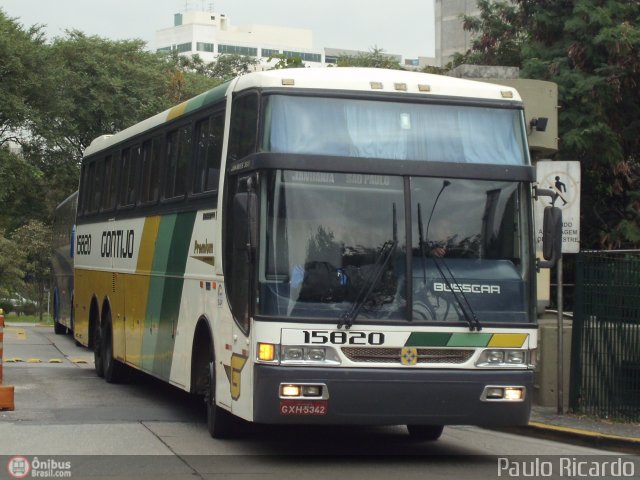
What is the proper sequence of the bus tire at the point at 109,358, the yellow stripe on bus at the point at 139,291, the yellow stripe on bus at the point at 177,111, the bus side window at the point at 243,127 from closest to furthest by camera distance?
1. the bus side window at the point at 243,127
2. the yellow stripe on bus at the point at 177,111
3. the yellow stripe on bus at the point at 139,291
4. the bus tire at the point at 109,358

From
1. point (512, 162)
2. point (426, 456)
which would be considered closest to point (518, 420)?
point (426, 456)

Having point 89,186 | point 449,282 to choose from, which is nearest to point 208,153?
point 449,282

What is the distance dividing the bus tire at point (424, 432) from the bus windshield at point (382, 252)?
2.30 metres

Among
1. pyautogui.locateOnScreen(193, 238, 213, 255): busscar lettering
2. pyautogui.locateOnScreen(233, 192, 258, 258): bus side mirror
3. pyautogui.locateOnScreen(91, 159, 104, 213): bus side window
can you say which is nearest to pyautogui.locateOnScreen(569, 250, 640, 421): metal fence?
pyautogui.locateOnScreen(193, 238, 213, 255): busscar lettering

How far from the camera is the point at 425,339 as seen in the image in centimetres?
995

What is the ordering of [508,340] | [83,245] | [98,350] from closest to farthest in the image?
1. [508,340]
2. [98,350]
3. [83,245]

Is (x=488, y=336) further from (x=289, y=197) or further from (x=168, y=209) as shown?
(x=168, y=209)

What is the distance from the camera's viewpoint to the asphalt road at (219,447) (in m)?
9.93

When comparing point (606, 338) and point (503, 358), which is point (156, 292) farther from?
point (503, 358)

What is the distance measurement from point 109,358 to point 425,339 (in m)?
8.86

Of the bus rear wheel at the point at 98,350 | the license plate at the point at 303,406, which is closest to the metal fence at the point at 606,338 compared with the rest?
the license plate at the point at 303,406

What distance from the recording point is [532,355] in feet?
33.9

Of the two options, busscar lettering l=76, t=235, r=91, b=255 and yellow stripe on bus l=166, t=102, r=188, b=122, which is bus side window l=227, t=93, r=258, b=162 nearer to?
yellow stripe on bus l=166, t=102, r=188, b=122

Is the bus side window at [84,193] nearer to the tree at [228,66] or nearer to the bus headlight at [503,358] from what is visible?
the bus headlight at [503,358]
